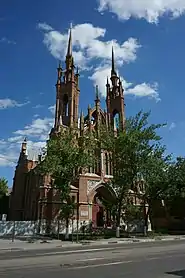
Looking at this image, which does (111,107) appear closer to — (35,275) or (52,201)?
(52,201)

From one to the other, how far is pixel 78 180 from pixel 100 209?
6.47 meters

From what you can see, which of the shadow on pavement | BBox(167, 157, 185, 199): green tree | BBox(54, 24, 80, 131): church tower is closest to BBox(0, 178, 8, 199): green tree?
BBox(54, 24, 80, 131): church tower

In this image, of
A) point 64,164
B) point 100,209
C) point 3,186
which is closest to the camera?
point 64,164

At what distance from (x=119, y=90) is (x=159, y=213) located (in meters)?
23.9

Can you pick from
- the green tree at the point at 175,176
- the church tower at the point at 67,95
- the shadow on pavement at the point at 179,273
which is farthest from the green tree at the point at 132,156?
the shadow on pavement at the point at 179,273

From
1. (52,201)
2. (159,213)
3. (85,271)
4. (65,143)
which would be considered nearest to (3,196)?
(52,201)

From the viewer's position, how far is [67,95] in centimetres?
5112

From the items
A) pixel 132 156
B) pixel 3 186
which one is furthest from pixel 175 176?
pixel 3 186

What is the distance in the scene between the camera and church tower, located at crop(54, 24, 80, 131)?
48250 mm

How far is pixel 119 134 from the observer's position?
3319 cm

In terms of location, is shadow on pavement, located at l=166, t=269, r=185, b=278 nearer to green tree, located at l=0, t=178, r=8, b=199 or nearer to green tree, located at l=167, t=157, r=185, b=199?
green tree, located at l=167, t=157, r=185, b=199

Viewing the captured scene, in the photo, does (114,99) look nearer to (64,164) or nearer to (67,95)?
(67,95)

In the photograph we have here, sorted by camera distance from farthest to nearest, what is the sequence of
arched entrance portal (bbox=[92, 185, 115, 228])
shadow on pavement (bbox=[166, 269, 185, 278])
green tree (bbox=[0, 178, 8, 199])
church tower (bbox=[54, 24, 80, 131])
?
green tree (bbox=[0, 178, 8, 199]), church tower (bbox=[54, 24, 80, 131]), arched entrance portal (bbox=[92, 185, 115, 228]), shadow on pavement (bbox=[166, 269, 185, 278])

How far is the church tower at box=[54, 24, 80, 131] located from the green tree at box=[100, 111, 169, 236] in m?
14.7
